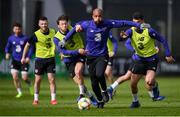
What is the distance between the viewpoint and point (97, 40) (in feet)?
66.5

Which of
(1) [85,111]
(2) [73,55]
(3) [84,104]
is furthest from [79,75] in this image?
(1) [85,111]

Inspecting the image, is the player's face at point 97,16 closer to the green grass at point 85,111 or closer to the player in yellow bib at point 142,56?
the player in yellow bib at point 142,56

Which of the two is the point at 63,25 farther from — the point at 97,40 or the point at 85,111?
the point at 85,111

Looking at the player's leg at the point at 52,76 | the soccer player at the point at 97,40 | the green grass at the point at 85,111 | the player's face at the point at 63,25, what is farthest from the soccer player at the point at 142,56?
the player's leg at the point at 52,76

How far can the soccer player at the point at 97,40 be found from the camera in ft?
66.1

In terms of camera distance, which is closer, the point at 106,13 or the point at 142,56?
the point at 142,56

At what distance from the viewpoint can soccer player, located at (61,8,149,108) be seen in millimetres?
20141

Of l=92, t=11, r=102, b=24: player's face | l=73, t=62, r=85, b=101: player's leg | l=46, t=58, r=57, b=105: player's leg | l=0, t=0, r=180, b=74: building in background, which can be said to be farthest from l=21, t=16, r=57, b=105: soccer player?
l=0, t=0, r=180, b=74: building in background

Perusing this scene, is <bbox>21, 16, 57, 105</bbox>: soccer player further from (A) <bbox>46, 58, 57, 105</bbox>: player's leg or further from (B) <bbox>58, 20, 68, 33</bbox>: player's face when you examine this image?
(B) <bbox>58, 20, 68, 33</bbox>: player's face

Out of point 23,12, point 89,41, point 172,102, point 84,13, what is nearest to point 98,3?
point 84,13

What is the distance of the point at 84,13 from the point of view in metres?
43.8

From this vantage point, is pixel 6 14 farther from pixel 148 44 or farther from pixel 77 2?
pixel 148 44

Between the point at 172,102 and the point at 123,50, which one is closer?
the point at 172,102

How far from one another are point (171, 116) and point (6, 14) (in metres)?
27.1
